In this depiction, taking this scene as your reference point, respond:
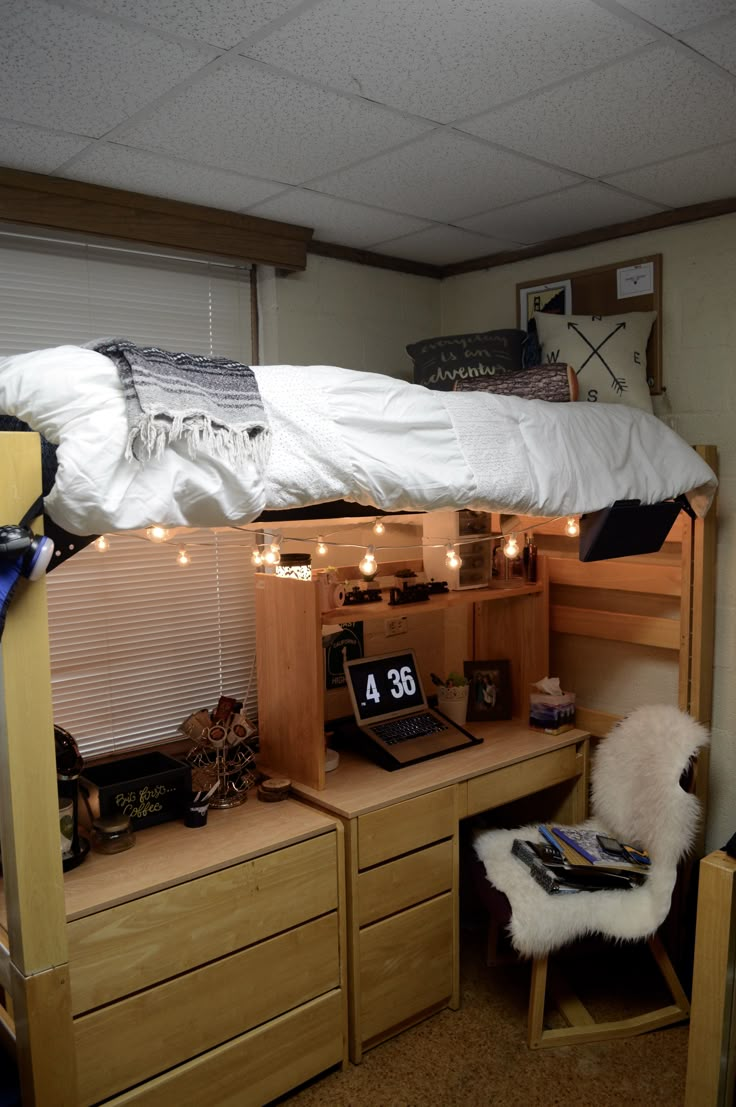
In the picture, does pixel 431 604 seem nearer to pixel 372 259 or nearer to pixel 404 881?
pixel 404 881

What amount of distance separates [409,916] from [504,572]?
137cm

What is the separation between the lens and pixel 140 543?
287cm

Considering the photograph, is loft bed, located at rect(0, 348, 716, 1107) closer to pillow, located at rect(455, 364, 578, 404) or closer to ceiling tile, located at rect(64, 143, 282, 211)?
pillow, located at rect(455, 364, 578, 404)

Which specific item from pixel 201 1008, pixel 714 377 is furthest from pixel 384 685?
pixel 714 377

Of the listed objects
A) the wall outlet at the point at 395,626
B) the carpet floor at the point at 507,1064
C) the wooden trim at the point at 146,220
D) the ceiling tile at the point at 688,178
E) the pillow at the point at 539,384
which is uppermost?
the ceiling tile at the point at 688,178

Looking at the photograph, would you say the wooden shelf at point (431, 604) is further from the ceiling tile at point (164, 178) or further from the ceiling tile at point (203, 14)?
the ceiling tile at point (203, 14)

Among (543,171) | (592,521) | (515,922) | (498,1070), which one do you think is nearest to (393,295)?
(543,171)

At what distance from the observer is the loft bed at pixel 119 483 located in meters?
1.60

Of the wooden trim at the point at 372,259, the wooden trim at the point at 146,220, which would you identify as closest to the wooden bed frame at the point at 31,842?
the wooden trim at the point at 146,220

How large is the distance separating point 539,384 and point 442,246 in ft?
2.91

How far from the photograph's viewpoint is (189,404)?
1.72m

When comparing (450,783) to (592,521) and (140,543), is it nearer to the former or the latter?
(592,521)

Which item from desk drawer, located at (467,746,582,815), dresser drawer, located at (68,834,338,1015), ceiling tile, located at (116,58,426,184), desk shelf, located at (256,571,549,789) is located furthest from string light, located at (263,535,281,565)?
ceiling tile, located at (116,58,426,184)

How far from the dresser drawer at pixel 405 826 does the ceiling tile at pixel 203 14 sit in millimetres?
2042
